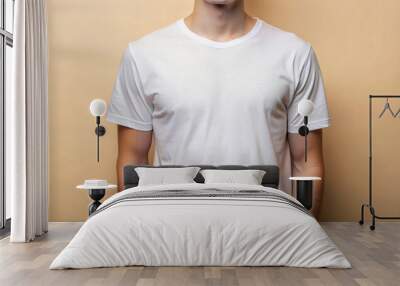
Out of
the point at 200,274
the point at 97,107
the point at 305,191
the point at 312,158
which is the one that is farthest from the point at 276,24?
the point at 200,274

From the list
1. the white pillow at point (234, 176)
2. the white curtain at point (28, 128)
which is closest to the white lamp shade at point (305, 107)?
the white pillow at point (234, 176)

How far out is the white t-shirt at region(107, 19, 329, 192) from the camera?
21.3ft

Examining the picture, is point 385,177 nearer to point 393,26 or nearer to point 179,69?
point 393,26

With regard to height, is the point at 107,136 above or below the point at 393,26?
below

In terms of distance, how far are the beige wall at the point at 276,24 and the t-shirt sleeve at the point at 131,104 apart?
35cm

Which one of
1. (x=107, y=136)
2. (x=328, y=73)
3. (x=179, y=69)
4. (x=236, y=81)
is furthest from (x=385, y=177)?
(x=107, y=136)

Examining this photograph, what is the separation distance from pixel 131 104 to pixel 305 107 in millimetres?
1766

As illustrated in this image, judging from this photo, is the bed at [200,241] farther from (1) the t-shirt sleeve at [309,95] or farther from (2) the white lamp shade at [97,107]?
(1) the t-shirt sleeve at [309,95]

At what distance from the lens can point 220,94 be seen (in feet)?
21.4

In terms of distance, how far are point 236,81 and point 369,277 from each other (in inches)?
118

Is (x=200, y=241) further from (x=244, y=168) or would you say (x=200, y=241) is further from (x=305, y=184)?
(x=305, y=184)

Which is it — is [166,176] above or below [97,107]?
below

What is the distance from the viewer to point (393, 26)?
7.09 metres

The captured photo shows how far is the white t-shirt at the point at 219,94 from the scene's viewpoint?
21.3ft
